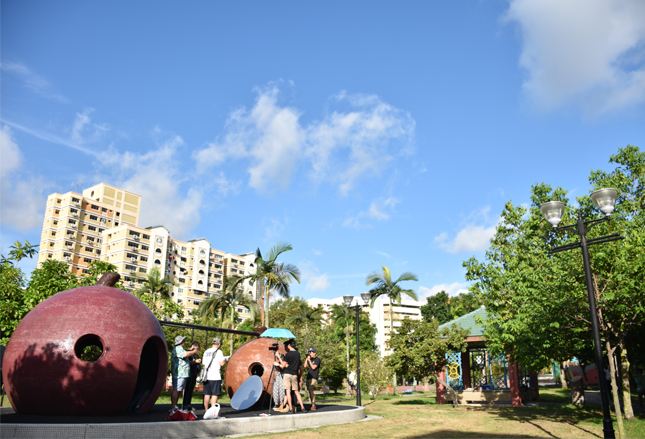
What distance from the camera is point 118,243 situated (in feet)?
289

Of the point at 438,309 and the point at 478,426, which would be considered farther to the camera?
the point at 438,309

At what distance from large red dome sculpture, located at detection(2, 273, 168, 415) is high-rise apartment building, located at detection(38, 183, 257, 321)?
7080 centimetres

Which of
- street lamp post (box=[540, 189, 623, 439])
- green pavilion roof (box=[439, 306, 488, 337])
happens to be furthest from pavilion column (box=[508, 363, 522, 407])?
street lamp post (box=[540, 189, 623, 439])

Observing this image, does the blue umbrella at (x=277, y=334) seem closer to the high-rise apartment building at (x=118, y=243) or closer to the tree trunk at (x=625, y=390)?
the tree trunk at (x=625, y=390)

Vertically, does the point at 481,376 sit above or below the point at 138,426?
below

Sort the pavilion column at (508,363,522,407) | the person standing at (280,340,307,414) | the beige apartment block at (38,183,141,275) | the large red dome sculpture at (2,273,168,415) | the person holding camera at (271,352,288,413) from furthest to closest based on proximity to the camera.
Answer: the beige apartment block at (38,183,141,275) < the pavilion column at (508,363,522,407) < the person holding camera at (271,352,288,413) < the person standing at (280,340,307,414) < the large red dome sculpture at (2,273,168,415)

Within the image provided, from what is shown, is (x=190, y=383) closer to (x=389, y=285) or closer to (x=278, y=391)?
(x=278, y=391)

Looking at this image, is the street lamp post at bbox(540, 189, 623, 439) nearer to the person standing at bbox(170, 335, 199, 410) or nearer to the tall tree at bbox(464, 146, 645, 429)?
the tall tree at bbox(464, 146, 645, 429)

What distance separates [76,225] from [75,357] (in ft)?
296

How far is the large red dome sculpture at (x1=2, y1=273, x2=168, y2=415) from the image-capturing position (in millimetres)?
9648

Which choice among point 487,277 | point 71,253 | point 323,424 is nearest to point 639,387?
point 487,277

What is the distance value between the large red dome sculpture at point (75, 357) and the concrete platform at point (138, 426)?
34 cm

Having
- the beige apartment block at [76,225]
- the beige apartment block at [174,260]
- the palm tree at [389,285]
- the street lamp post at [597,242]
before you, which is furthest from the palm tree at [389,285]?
the beige apartment block at [76,225]

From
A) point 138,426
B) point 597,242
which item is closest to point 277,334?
point 138,426
